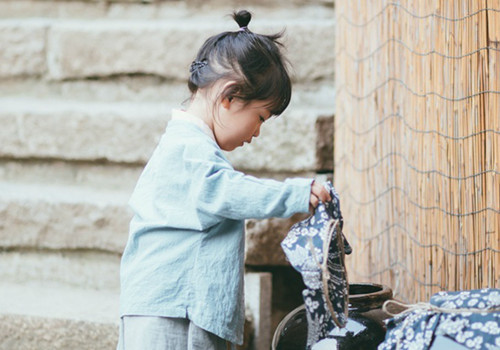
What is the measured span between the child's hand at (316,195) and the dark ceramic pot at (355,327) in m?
0.40

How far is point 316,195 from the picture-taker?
6.15ft

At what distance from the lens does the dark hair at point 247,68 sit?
2100 mm

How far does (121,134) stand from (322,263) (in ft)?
5.19

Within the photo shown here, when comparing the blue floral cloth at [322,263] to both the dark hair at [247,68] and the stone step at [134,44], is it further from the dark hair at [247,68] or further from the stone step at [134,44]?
the stone step at [134,44]

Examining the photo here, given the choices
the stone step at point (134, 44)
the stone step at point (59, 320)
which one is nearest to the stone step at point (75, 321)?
the stone step at point (59, 320)

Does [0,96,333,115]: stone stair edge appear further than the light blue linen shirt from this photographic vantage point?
Yes

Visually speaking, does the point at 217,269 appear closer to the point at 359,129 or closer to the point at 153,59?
the point at 359,129

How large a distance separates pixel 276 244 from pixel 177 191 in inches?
38.4

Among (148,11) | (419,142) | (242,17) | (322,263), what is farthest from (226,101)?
(148,11)

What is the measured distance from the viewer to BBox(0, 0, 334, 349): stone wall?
9.94 ft

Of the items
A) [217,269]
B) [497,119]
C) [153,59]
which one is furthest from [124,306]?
[153,59]

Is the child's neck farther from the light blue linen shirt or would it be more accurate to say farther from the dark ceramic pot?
the dark ceramic pot

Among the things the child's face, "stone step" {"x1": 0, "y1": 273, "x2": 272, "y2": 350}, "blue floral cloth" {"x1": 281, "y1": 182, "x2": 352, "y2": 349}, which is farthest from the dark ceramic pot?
"stone step" {"x1": 0, "y1": 273, "x2": 272, "y2": 350}

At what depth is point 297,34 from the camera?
310cm
